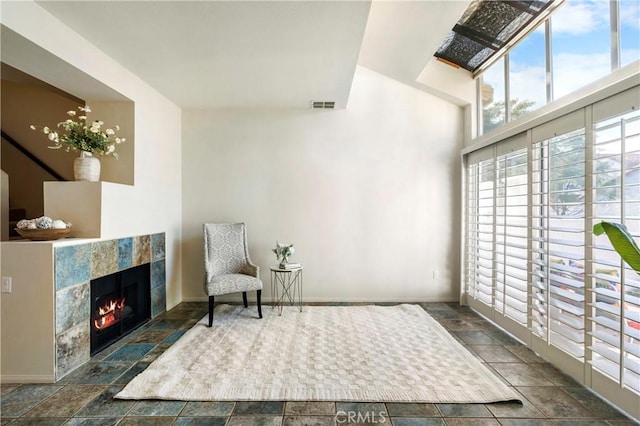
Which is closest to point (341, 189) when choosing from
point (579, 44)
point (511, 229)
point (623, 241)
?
point (511, 229)

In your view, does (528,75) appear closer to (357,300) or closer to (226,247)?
(357,300)

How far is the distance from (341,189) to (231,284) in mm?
1877

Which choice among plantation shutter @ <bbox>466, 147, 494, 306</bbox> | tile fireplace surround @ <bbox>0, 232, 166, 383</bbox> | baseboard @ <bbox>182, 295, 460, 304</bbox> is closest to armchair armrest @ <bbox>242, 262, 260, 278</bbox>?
baseboard @ <bbox>182, 295, 460, 304</bbox>

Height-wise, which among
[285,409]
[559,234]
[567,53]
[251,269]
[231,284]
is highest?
[567,53]

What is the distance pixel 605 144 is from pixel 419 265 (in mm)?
2452

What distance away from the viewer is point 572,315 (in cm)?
215

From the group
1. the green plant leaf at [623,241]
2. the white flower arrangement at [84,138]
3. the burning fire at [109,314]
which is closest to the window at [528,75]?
the green plant leaf at [623,241]

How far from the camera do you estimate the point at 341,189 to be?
3963 mm

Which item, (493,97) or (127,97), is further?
(493,97)

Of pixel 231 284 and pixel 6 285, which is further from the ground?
pixel 6 285

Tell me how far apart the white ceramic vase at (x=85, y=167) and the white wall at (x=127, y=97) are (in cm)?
31

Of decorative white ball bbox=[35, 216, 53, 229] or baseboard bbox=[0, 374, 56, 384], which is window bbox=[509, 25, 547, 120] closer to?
decorative white ball bbox=[35, 216, 53, 229]

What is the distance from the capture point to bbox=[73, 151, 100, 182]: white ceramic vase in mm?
2566

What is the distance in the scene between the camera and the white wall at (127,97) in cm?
206
